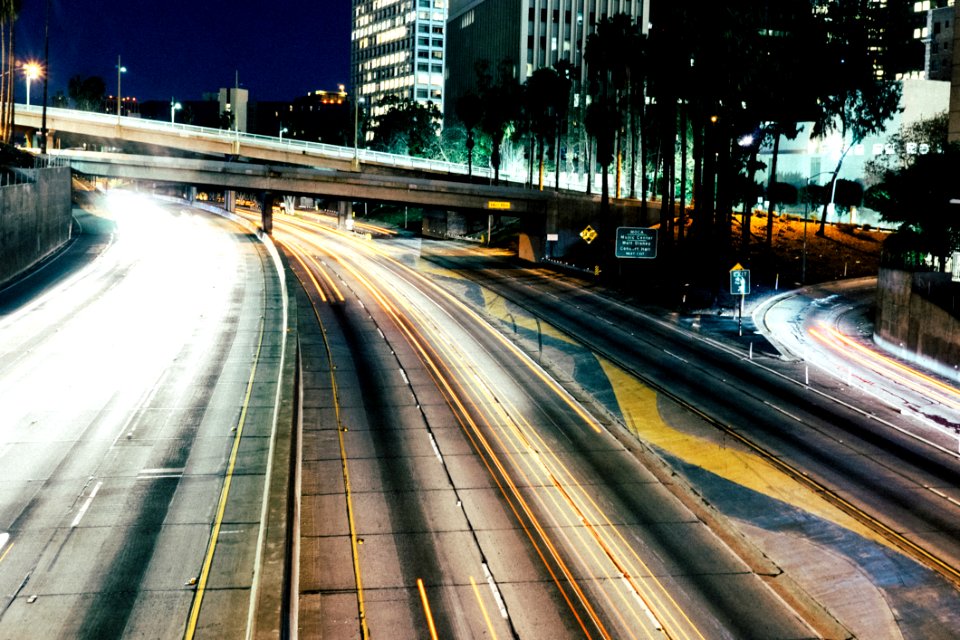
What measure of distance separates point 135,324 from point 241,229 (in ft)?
199

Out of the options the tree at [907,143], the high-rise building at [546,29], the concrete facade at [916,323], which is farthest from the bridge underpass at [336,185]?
the high-rise building at [546,29]

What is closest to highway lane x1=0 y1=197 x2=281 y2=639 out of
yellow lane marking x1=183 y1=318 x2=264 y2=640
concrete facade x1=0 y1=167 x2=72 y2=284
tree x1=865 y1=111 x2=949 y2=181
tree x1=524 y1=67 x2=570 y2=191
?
yellow lane marking x1=183 y1=318 x2=264 y2=640

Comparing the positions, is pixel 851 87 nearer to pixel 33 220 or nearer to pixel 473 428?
pixel 33 220

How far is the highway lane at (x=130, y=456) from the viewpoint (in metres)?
18.5

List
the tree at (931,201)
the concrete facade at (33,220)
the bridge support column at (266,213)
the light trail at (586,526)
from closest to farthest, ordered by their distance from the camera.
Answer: the light trail at (586,526) < the tree at (931,201) < the concrete facade at (33,220) < the bridge support column at (266,213)

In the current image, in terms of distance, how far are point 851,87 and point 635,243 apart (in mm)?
63905

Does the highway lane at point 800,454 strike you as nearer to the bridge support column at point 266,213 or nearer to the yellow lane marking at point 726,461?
the yellow lane marking at point 726,461

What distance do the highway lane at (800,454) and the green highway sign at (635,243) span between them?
6244 millimetres

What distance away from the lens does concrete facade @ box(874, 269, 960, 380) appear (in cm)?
4356

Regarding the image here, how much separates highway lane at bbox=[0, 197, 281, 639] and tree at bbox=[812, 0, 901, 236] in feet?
246

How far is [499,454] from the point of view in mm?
29531

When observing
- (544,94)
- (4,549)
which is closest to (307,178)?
(544,94)

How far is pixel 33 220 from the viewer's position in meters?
64.0

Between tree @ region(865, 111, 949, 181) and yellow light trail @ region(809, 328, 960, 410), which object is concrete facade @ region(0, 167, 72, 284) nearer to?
yellow light trail @ region(809, 328, 960, 410)
